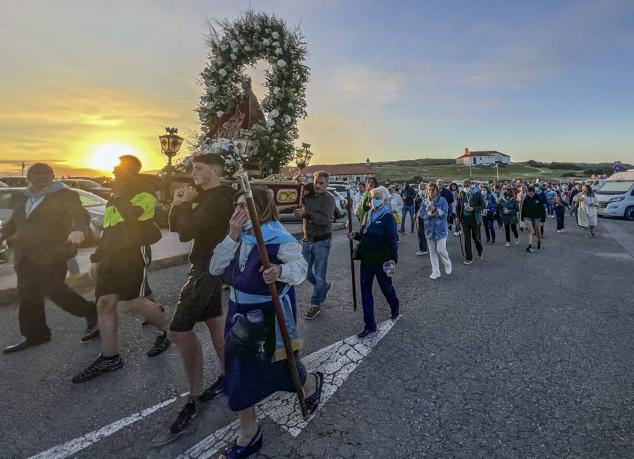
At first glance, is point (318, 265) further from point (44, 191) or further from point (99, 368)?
point (44, 191)

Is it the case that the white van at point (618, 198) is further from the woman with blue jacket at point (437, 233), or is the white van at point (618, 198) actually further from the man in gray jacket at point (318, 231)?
the man in gray jacket at point (318, 231)

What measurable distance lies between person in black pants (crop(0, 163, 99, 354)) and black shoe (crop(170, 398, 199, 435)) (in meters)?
2.21

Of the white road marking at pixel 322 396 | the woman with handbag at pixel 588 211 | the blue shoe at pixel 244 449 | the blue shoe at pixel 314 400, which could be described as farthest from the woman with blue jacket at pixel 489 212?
the blue shoe at pixel 244 449

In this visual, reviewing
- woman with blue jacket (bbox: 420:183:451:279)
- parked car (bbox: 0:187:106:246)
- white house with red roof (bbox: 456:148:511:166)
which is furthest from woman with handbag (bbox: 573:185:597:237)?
white house with red roof (bbox: 456:148:511:166)

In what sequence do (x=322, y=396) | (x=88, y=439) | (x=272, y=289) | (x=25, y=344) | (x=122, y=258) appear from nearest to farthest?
(x=272, y=289) → (x=88, y=439) → (x=322, y=396) → (x=122, y=258) → (x=25, y=344)

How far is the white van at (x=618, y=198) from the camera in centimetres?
1708

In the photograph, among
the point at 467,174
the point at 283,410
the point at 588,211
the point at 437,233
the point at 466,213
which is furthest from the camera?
the point at 467,174

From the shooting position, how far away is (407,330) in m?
4.22

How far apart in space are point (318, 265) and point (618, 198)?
65.4ft

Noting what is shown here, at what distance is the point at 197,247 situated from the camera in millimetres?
2705

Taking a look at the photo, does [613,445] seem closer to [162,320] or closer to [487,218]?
[162,320]

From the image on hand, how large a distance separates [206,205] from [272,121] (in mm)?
3678

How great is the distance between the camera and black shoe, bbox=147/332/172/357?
12.1 ft

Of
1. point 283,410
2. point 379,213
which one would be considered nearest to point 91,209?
point 379,213
